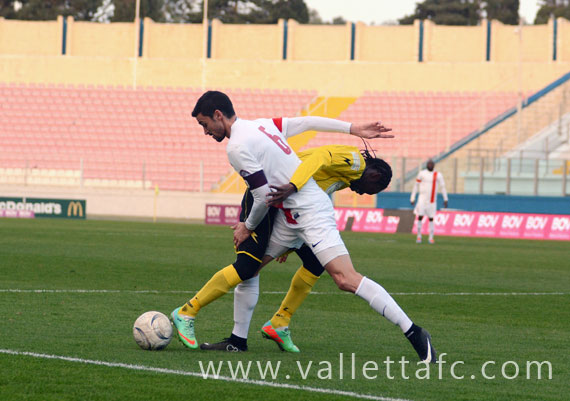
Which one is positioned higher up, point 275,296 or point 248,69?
point 248,69

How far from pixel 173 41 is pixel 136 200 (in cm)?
1509

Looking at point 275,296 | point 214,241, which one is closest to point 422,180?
point 214,241

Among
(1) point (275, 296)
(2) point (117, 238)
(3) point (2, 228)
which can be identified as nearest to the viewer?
(1) point (275, 296)

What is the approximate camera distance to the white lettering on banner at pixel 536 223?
31766 millimetres

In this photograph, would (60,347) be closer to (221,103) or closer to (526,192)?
(221,103)

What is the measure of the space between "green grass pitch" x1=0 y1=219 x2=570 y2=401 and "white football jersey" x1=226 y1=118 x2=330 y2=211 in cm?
121

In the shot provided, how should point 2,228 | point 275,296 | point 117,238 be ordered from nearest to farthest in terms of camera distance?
point 275,296 → point 117,238 → point 2,228

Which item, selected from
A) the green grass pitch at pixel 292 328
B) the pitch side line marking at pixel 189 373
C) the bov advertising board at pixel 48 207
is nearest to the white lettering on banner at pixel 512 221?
the green grass pitch at pixel 292 328

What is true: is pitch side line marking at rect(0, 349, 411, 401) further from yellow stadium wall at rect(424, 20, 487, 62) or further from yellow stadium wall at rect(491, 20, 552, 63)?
yellow stadium wall at rect(491, 20, 552, 63)

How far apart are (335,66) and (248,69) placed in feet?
15.3

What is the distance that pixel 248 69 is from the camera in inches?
2112

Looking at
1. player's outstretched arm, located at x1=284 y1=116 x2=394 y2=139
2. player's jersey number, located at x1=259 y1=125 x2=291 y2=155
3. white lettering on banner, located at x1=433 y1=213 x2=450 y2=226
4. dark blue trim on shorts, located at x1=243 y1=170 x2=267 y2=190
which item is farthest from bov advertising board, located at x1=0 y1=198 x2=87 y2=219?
dark blue trim on shorts, located at x1=243 y1=170 x2=267 y2=190

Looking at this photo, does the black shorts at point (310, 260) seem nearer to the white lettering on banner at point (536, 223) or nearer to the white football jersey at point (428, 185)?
the white football jersey at point (428, 185)

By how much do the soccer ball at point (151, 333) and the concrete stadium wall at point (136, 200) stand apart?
3379cm
